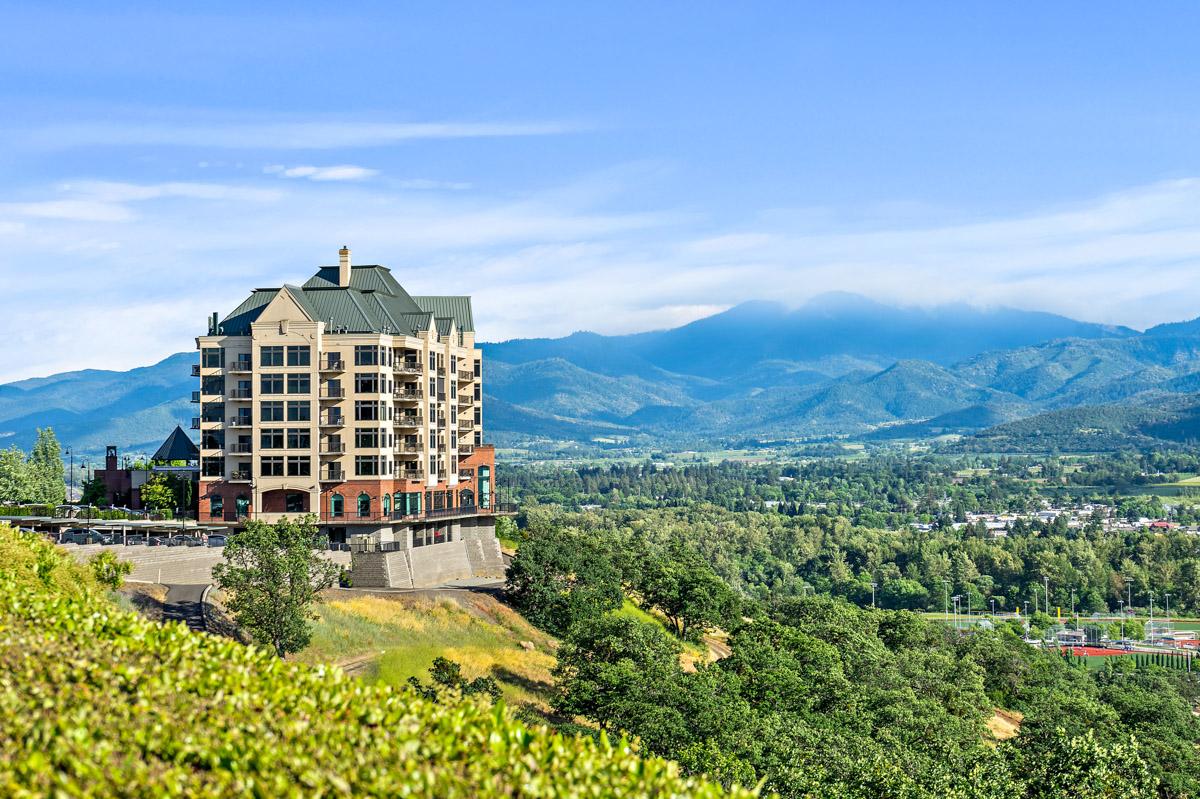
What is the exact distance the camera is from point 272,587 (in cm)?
4775

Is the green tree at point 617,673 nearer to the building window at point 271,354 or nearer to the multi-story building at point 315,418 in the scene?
the multi-story building at point 315,418

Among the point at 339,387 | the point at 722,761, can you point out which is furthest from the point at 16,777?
the point at 339,387

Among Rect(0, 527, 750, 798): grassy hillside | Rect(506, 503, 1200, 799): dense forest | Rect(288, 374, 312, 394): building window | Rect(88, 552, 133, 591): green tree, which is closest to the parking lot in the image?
Rect(288, 374, 312, 394): building window

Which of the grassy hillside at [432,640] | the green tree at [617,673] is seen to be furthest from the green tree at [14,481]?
the green tree at [617,673]

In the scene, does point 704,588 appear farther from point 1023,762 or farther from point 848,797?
point 848,797

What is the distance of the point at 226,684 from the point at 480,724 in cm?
394

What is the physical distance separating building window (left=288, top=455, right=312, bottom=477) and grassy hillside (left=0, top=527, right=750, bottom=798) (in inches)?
1808

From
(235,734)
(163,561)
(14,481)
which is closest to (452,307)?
(163,561)

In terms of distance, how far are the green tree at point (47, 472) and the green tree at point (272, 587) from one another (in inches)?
1918

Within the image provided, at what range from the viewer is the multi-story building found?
67375 millimetres

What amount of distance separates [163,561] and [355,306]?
1896cm

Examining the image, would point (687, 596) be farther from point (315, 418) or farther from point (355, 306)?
point (355, 306)

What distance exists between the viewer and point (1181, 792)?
57.9 metres

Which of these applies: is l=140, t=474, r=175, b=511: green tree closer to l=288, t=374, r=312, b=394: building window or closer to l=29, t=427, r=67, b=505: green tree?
l=288, t=374, r=312, b=394: building window
